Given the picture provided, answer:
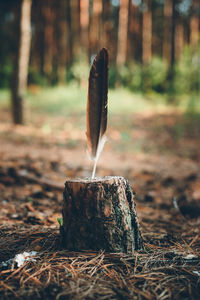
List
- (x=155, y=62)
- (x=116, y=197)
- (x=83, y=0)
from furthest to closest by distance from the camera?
(x=155, y=62), (x=83, y=0), (x=116, y=197)

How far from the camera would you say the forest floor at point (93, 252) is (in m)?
1.11

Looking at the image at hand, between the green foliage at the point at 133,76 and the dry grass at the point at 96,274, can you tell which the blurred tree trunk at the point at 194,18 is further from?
the dry grass at the point at 96,274

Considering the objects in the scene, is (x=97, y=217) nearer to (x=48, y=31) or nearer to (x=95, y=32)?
(x=48, y=31)

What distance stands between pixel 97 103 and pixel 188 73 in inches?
619

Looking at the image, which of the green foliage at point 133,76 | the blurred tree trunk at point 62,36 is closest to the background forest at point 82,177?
the green foliage at point 133,76

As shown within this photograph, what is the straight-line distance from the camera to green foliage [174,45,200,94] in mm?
15047

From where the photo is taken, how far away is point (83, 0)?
15406mm

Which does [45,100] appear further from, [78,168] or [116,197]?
[116,197]

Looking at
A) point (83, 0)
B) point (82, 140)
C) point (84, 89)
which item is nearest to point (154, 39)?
point (83, 0)

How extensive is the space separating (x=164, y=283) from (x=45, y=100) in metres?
11.0

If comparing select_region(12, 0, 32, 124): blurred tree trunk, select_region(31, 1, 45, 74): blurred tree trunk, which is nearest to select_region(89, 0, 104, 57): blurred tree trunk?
select_region(31, 1, 45, 74): blurred tree trunk

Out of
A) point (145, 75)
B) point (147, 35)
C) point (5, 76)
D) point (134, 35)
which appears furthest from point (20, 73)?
point (134, 35)

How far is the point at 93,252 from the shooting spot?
4.49 ft

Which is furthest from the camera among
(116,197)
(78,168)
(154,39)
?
(154,39)
